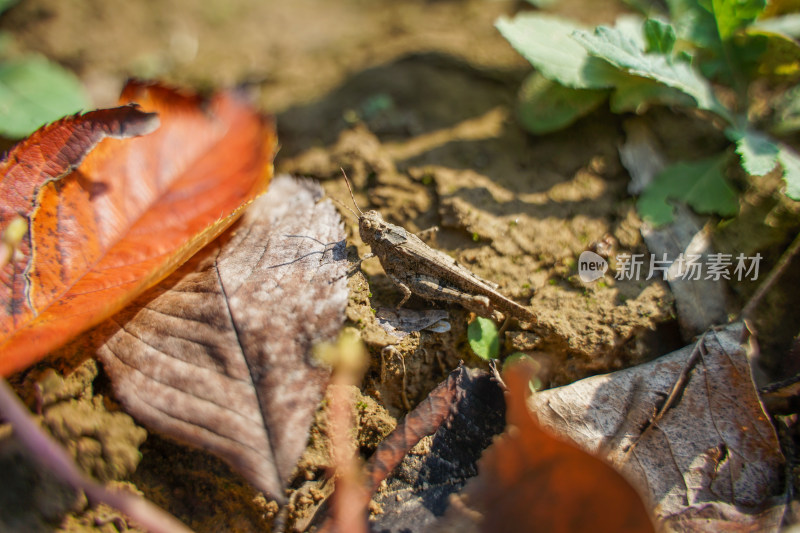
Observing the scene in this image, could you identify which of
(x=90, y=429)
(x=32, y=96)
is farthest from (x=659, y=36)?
(x=32, y=96)

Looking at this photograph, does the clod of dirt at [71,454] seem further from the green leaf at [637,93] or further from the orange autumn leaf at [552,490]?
the green leaf at [637,93]

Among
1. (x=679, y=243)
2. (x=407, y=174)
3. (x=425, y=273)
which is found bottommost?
(x=425, y=273)

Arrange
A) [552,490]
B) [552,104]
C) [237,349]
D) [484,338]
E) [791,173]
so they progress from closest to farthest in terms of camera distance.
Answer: [552,490] → [237,349] → [484,338] → [791,173] → [552,104]

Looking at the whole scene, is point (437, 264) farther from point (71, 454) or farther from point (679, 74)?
point (679, 74)

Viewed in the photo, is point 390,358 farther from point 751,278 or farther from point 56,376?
point 751,278

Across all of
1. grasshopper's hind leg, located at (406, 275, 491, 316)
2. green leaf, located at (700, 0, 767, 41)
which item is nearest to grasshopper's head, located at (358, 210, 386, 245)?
grasshopper's hind leg, located at (406, 275, 491, 316)

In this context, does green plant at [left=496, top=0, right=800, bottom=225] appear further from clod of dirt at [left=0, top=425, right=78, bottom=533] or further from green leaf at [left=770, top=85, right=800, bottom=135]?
clod of dirt at [left=0, top=425, right=78, bottom=533]
